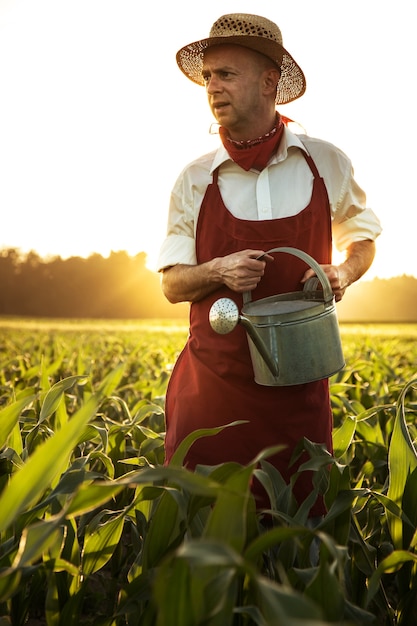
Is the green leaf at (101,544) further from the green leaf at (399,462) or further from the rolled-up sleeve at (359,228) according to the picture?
the rolled-up sleeve at (359,228)

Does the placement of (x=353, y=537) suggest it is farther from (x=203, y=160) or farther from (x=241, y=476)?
(x=203, y=160)

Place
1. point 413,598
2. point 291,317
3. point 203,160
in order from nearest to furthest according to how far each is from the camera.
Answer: point 413,598 → point 291,317 → point 203,160

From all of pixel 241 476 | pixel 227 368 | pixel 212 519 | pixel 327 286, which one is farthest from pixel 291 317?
pixel 212 519

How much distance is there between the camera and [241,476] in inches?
42.4

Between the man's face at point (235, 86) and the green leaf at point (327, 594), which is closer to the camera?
the green leaf at point (327, 594)

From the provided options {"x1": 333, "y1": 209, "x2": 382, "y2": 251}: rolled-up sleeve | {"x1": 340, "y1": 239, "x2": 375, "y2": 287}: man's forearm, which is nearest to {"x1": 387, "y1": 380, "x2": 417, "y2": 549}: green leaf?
{"x1": 340, "y1": 239, "x2": 375, "y2": 287}: man's forearm

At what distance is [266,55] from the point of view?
190cm

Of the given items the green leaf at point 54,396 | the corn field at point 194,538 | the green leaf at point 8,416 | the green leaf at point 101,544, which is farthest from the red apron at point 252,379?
the green leaf at point 8,416

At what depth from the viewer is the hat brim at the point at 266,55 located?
1871mm

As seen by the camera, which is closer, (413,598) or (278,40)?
(413,598)

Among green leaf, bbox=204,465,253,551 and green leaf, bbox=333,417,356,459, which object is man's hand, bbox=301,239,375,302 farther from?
green leaf, bbox=204,465,253,551

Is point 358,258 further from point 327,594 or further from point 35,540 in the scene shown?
point 35,540

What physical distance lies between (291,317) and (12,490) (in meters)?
0.84

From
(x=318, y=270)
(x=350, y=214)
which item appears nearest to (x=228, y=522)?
(x=318, y=270)
